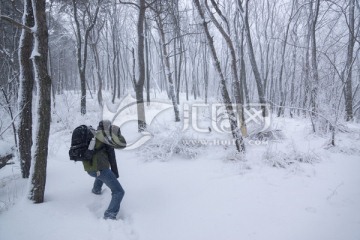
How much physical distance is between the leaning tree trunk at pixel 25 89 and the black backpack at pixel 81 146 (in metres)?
1.79

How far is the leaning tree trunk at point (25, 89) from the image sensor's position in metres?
4.68

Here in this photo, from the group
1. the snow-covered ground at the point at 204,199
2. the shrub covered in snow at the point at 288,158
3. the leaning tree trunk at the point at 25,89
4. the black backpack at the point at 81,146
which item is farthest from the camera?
the shrub covered in snow at the point at 288,158

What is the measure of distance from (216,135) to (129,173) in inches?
130

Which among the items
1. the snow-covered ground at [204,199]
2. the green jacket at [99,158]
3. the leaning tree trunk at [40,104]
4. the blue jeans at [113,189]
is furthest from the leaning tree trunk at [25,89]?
the blue jeans at [113,189]

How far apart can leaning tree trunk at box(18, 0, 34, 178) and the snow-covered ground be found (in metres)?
0.72

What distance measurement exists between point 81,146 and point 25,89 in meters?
2.26

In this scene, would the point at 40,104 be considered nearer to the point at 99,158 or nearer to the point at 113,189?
the point at 99,158

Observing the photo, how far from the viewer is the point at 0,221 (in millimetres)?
3459

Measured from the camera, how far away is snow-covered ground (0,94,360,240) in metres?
3.36

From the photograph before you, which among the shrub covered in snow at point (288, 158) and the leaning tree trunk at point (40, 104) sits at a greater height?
the leaning tree trunk at point (40, 104)

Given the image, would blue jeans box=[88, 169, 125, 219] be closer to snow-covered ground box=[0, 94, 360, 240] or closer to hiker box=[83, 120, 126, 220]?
hiker box=[83, 120, 126, 220]

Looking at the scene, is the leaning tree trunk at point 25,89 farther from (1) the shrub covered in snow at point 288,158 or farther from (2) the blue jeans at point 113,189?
(1) the shrub covered in snow at point 288,158

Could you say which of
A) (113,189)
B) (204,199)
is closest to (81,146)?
(113,189)

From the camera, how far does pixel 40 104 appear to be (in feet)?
12.8
